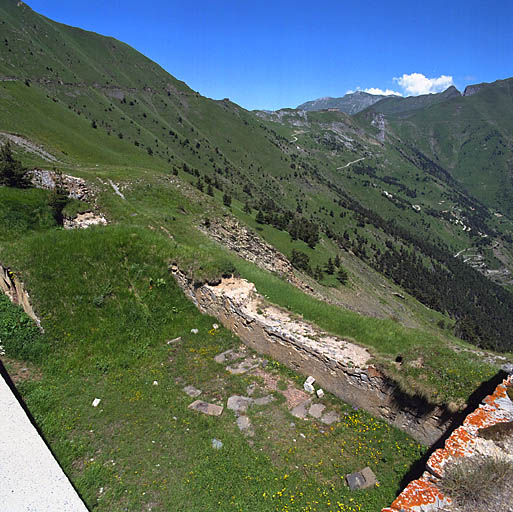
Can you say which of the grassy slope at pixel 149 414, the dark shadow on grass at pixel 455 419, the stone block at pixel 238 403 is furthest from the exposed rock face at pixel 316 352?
the stone block at pixel 238 403

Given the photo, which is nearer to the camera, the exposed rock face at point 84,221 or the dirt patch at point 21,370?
the dirt patch at point 21,370

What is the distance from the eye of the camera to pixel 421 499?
6.47m

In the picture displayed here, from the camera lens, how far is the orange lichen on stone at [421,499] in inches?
249

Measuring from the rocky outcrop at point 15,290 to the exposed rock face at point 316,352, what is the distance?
710 centimetres

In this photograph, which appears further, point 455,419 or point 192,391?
point 192,391

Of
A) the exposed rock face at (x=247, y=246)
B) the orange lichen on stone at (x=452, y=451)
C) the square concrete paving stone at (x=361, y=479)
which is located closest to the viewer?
the orange lichen on stone at (x=452, y=451)

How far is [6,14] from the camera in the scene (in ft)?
574

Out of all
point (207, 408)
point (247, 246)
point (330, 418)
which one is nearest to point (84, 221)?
point (247, 246)

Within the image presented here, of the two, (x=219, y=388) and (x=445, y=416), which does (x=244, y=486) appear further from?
(x=445, y=416)

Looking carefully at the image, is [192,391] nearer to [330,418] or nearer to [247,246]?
[330,418]

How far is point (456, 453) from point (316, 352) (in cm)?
565

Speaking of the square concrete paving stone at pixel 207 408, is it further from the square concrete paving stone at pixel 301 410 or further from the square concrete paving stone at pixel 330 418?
the square concrete paving stone at pixel 330 418

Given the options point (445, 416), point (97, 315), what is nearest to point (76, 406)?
point (97, 315)

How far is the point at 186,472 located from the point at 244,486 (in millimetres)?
1793
